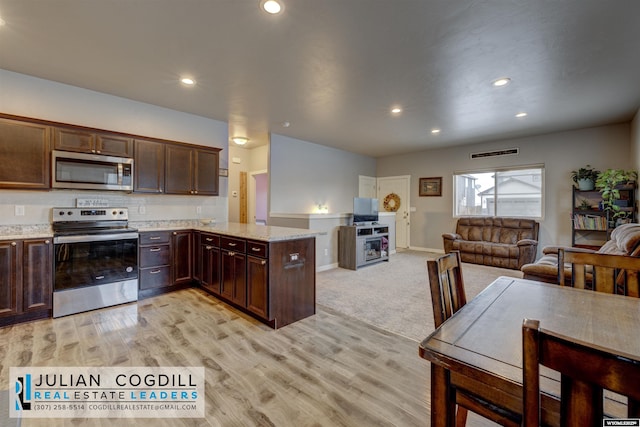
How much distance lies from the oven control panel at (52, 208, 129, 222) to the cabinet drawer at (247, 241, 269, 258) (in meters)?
2.10

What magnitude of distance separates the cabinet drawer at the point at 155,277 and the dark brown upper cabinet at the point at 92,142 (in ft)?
5.05

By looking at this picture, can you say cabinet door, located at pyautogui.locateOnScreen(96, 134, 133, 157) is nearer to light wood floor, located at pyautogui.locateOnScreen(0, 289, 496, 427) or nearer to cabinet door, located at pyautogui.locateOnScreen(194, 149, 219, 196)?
cabinet door, located at pyautogui.locateOnScreen(194, 149, 219, 196)

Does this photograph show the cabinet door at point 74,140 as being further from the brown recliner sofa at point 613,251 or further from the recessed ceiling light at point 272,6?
the brown recliner sofa at point 613,251

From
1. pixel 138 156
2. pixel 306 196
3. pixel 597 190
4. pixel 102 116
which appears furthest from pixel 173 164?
pixel 597 190

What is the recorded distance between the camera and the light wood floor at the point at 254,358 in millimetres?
1634

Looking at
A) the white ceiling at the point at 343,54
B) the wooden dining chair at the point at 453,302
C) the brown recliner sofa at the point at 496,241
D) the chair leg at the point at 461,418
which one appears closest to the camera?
the wooden dining chair at the point at 453,302

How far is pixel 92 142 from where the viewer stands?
131 inches

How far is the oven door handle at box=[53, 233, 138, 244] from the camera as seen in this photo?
9.61 ft

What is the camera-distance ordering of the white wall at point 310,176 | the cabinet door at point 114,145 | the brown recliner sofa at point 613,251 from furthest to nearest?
the white wall at point 310,176 < the cabinet door at point 114,145 < the brown recliner sofa at point 613,251

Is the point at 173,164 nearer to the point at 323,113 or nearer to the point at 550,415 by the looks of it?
the point at 323,113

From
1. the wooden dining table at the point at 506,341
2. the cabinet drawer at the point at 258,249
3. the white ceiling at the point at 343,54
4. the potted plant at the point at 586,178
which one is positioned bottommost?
the wooden dining table at the point at 506,341

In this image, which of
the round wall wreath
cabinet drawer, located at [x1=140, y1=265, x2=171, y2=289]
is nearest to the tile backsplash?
cabinet drawer, located at [x1=140, y1=265, x2=171, y2=289]

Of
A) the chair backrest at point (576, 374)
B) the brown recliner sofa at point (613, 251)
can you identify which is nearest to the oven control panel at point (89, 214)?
the chair backrest at point (576, 374)

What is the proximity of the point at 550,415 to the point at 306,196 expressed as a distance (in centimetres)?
588
